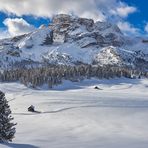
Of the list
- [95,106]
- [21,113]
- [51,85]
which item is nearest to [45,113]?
[21,113]

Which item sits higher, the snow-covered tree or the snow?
the snow-covered tree

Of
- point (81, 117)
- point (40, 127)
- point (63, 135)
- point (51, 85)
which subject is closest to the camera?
point (63, 135)

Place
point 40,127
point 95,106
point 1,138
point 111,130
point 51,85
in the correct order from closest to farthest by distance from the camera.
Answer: point 1,138 < point 111,130 < point 40,127 < point 95,106 < point 51,85

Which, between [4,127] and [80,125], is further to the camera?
[80,125]

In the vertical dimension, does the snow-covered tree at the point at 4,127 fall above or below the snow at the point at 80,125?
above

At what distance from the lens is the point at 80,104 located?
10925cm

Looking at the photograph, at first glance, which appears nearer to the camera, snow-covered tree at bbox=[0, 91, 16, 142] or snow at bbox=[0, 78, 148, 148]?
snow-covered tree at bbox=[0, 91, 16, 142]

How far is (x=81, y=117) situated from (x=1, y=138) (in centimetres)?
3813

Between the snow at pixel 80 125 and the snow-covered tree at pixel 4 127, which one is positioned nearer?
the snow-covered tree at pixel 4 127

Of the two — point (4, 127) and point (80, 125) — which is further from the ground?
point (4, 127)

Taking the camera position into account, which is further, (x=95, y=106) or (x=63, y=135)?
(x=95, y=106)

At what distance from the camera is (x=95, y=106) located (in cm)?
10331

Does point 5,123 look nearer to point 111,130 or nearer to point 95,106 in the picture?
point 111,130

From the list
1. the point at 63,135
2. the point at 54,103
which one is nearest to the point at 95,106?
the point at 54,103
